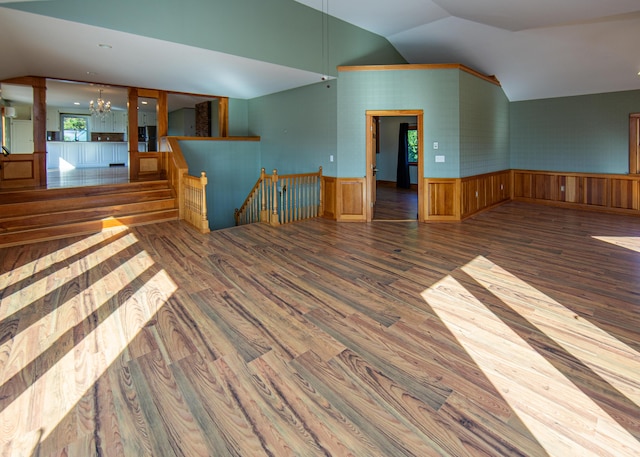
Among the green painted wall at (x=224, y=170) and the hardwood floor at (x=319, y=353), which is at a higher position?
the green painted wall at (x=224, y=170)

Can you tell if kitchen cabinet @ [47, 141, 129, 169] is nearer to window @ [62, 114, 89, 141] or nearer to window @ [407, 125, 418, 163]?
window @ [62, 114, 89, 141]

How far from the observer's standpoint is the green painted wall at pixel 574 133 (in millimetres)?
7887

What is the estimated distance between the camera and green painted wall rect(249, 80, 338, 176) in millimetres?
7227

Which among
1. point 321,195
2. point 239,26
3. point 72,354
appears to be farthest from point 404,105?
point 72,354

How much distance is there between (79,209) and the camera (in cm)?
625

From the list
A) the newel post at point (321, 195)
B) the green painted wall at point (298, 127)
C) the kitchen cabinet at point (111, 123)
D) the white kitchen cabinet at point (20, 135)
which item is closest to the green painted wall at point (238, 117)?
the green painted wall at point (298, 127)

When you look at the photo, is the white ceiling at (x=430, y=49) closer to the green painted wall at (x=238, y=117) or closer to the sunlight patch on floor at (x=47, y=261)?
the green painted wall at (x=238, y=117)

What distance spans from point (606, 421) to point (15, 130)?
45.5 feet

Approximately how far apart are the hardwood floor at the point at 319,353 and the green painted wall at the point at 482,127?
3141mm

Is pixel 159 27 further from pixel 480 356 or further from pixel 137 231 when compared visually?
pixel 480 356

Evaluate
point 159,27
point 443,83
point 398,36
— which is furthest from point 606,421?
point 398,36

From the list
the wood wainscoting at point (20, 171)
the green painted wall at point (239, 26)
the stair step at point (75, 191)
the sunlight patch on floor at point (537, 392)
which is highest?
the green painted wall at point (239, 26)

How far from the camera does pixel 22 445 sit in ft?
5.65

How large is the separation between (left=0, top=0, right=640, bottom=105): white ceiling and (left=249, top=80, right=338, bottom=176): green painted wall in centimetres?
34
